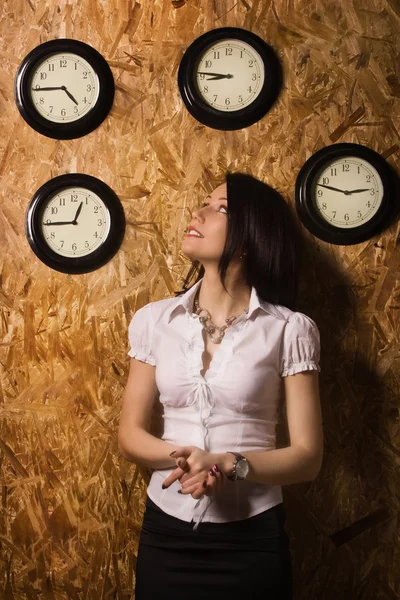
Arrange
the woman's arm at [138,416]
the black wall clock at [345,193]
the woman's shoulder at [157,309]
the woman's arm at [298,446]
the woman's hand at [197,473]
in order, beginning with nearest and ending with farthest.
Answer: the woman's hand at [197,473] < the woman's arm at [298,446] < the woman's arm at [138,416] < the woman's shoulder at [157,309] < the black wall clock at [345,193]

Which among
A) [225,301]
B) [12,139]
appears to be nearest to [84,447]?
[225,301]

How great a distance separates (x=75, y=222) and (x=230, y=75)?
0.63 metres

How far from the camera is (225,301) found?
5.92 ft

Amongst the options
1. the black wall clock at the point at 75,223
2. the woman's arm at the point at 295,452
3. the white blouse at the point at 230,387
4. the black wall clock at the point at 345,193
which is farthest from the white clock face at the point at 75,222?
the woman's arm at the point at 295,452

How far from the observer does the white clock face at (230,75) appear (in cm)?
203

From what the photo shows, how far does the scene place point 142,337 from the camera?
1.83m

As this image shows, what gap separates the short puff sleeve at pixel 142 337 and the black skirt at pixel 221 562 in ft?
1.36

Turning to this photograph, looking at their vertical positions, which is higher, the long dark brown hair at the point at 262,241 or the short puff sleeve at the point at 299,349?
the long dark brown hair at the point at 262,241

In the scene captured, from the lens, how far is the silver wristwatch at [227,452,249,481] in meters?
1.54

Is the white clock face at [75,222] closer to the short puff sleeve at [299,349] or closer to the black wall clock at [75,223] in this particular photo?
the black wall clock at [75,223]

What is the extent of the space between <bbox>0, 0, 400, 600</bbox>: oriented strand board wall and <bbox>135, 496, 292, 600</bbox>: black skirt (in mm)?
363

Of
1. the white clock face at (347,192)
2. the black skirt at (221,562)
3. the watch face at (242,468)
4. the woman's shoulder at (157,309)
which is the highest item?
the white clock face at (347,192)

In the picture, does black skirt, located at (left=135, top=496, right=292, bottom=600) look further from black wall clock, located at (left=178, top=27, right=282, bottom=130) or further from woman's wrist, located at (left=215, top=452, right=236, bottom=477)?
black wall clock, located at (left=178, top=27, right=282, bottom=130)

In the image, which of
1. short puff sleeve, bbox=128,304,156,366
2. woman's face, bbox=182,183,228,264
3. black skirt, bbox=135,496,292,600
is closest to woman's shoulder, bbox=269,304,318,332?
woman's face, bbox=182,183,228,264
